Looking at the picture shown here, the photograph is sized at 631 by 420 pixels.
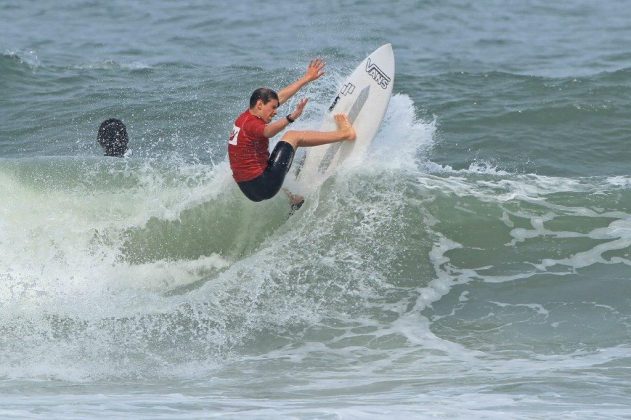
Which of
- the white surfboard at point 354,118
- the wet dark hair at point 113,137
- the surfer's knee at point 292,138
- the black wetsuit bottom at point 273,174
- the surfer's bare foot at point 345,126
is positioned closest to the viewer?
the black wetsuit bottom at point 273,174

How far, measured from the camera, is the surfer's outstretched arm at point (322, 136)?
361 inches

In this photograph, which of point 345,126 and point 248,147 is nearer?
point 248,147

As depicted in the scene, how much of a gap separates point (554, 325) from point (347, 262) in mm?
2178

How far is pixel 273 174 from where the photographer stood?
9.00 metres

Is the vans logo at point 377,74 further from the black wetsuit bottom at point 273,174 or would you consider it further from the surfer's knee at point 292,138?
the black wetsuit bottom at point 273,174

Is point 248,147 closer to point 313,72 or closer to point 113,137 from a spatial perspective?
point 313,72

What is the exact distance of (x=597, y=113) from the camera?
48.9 ft

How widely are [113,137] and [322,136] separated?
298cm

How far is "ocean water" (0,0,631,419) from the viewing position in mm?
6719

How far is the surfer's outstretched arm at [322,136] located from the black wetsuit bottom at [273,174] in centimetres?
10

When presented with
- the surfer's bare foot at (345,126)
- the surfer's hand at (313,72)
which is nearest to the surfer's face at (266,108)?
the surfer's hand at (313,72)

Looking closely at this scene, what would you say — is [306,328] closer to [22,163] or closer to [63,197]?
[63,197]

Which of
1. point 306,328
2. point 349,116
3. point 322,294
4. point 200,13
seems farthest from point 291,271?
point 200,13

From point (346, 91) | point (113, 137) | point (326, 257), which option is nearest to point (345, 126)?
point (346, 91)
